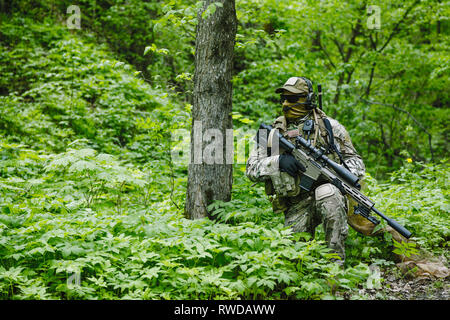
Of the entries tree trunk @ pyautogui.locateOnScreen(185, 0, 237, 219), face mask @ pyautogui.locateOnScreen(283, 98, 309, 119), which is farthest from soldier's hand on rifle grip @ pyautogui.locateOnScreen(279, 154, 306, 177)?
tree trunk @ pyautogui.locateOnScreen(185, 0, 237, 219)

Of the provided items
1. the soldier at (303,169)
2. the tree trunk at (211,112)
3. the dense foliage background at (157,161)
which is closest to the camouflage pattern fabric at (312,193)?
the soldier at (303,169)

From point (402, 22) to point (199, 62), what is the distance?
9.43 m

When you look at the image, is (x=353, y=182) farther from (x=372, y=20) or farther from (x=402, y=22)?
(x=402, y=22)

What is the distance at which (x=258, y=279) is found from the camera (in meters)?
3.03

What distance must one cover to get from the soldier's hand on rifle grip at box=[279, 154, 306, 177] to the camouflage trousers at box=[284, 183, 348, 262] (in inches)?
12.6

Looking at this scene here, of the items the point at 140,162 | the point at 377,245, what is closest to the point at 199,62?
the point at 377,245

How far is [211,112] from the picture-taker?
4438 millimetres

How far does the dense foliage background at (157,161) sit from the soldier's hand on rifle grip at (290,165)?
0.66 m

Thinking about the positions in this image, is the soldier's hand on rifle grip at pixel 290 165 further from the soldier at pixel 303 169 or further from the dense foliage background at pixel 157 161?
the dense foliage background at pixel 157 161

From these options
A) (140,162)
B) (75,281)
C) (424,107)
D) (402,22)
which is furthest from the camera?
(424,107)

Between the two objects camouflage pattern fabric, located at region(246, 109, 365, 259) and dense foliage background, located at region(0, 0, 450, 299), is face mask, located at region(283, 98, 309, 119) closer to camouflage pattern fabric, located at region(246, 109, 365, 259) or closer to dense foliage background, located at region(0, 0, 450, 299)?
camouflage pattern fabric, located at region(246, 109, 365, 259)

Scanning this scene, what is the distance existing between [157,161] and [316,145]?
8.49ft

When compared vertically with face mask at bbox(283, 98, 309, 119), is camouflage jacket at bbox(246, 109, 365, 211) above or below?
below

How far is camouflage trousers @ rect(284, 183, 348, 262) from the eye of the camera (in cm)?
390
